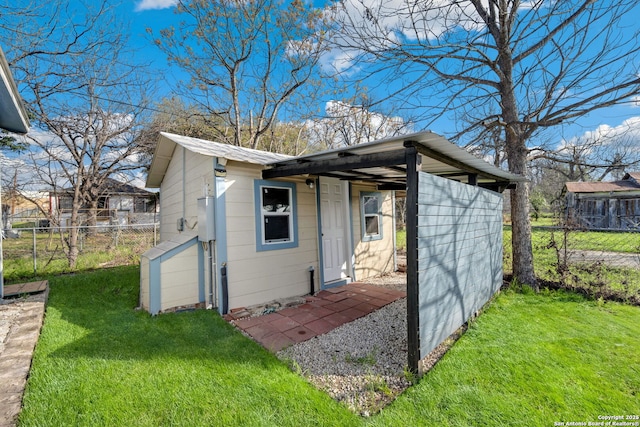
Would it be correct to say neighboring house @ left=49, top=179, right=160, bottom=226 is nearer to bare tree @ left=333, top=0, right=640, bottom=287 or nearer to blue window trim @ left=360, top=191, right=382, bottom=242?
blue window trim @ left=360, top=191, right=382, bottom=242

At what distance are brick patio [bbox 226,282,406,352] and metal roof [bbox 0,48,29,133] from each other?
13.2 ft

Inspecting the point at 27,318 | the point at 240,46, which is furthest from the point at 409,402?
the point at 240,46

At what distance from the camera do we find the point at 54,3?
209 inches

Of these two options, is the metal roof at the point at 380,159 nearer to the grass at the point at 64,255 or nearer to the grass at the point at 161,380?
the grass at the point at 161,380

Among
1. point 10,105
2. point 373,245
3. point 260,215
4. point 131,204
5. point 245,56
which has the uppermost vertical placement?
point 245,56

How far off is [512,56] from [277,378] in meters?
6.99

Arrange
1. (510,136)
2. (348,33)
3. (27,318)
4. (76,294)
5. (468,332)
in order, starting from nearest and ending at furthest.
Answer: (468,332) → (27,318) → (348,33) → (76,294) → (510,136)

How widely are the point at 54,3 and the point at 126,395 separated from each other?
7183 mm

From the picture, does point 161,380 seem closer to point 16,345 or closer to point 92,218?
point 16,345

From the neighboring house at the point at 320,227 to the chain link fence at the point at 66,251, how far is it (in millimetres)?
2911

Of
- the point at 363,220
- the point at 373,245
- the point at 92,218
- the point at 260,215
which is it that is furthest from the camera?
the point at 92,218

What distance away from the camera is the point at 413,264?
257 cm

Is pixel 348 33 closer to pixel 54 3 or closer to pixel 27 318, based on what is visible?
pixel 54 3

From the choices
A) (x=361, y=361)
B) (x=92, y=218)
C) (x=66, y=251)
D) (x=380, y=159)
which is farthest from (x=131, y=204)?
(x=361, y=361)
